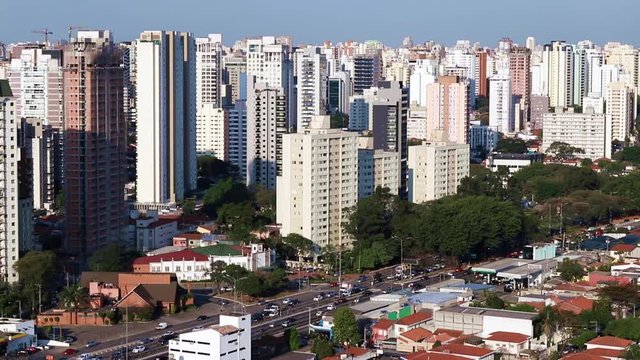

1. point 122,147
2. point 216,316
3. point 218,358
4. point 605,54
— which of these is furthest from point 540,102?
point 218,358

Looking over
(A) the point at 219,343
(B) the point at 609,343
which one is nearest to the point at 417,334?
(B) the point at 609,343

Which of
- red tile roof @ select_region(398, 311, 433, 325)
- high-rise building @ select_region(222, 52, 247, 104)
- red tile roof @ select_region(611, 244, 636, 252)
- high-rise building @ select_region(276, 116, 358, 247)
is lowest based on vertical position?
red tile roof @ select_region(398, 311, 433, 325)

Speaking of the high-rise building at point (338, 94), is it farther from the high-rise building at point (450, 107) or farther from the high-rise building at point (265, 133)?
the high-rise building at point (265, 133)

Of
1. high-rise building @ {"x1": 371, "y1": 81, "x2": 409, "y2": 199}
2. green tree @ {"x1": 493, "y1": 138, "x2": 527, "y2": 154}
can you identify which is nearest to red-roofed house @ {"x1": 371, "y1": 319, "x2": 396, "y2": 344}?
high-rise building @ {"x1": 371, "y1": 81, "x2": 409, "y2": 199}

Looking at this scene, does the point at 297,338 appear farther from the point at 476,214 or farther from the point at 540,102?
the point at 540,102

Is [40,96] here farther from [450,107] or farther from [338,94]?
[338,94]

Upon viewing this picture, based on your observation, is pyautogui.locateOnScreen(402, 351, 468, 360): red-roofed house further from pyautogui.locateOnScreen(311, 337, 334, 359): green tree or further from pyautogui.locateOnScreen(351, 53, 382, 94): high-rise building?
pyautogui.locateOnScreen(351, 53, 382, 94): high-rise building
